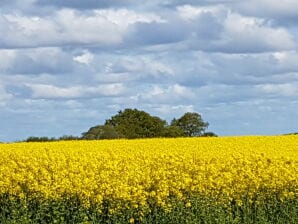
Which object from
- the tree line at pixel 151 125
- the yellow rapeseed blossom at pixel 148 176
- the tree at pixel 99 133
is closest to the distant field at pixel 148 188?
the yellow rapeseed blossom at pixel 148 176

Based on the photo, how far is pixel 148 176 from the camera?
16.8m

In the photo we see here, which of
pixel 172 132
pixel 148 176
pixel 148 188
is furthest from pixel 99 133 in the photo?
pixel 148 188

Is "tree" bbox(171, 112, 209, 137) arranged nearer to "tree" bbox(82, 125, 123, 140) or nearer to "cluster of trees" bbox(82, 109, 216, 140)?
"cluster of trees" bbox(82, 109, 216, 140)

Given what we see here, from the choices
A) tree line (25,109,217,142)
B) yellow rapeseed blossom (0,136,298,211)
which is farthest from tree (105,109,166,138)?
yellow rapeseed blossom (0,136,298,211)

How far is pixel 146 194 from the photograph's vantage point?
16172 millimetres

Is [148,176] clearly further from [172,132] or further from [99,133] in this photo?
[172,132]

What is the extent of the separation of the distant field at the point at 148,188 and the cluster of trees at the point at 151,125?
100 feet

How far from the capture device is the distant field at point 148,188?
15.9 metres

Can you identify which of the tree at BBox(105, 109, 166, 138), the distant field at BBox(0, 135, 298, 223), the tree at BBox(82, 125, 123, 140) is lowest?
the distant field at BBox(0, 135, 298, 223)

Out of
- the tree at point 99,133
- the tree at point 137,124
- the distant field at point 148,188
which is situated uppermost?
the tree at point 137,124

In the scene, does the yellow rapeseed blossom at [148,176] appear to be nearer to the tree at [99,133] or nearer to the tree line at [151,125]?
the tree at [99,133]

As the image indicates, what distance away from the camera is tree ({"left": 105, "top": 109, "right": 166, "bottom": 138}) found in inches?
1992

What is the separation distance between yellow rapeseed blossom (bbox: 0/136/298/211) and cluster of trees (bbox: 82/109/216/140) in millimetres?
30252

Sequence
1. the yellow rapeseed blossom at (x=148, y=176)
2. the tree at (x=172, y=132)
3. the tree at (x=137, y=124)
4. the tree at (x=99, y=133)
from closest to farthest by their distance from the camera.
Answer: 1. the yellow rapeseed blossom at (x=148, y=176)
2. the tree at (x=99, y=133)
3. the tree at (x=172, y=132)
4. the tree at (x=137, y=124)
